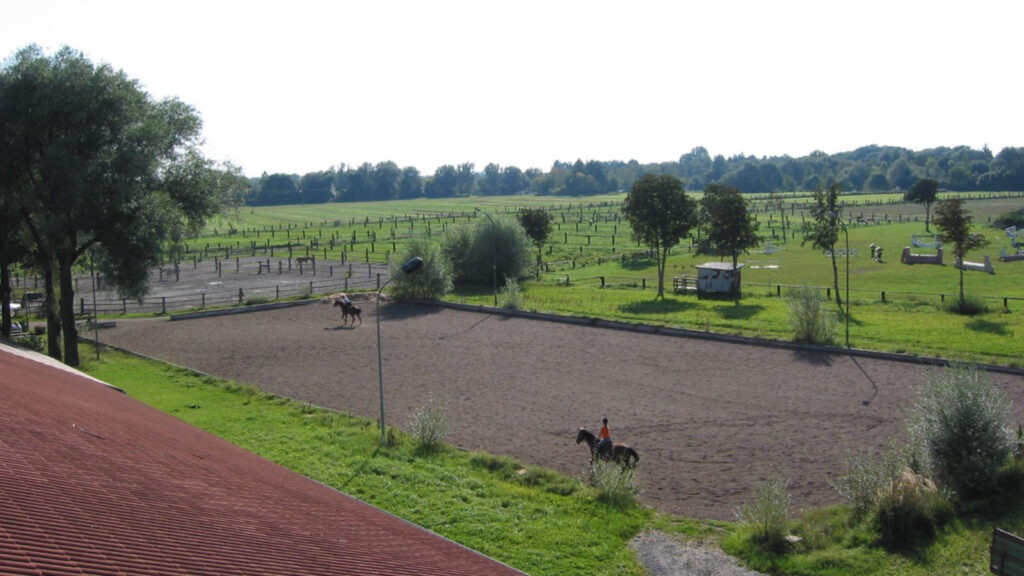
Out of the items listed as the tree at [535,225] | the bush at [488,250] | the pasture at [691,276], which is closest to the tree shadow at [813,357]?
the pasture at [691,276]

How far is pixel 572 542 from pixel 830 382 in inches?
519

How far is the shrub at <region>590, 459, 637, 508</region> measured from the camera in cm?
1489

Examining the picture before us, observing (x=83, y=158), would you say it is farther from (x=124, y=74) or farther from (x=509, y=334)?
(x=509, y=334)

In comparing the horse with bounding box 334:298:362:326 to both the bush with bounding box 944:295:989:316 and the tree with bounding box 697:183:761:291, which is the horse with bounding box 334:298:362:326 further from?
the bush with bounding box 944:295:989:316

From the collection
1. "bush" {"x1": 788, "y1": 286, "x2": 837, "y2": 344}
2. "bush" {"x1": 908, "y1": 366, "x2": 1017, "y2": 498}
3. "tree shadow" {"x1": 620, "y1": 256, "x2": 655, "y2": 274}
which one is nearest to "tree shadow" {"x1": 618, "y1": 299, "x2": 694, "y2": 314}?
"bush" {"x1": 788, "y1": 286, "x2": 837, "y2": 344}

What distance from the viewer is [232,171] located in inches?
1200

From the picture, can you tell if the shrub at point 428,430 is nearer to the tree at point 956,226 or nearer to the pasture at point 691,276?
the pasture at point 691,276

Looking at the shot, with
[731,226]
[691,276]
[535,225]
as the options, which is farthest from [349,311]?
[535,225]

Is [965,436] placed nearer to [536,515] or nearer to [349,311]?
[536,515]

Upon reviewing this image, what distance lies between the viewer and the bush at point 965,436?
46.8 feet

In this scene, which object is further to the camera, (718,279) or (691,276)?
(691,276)

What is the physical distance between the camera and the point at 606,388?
23.9m

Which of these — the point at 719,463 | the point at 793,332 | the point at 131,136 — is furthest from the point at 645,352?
the point at 131,136

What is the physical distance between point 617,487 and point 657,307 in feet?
82.9
